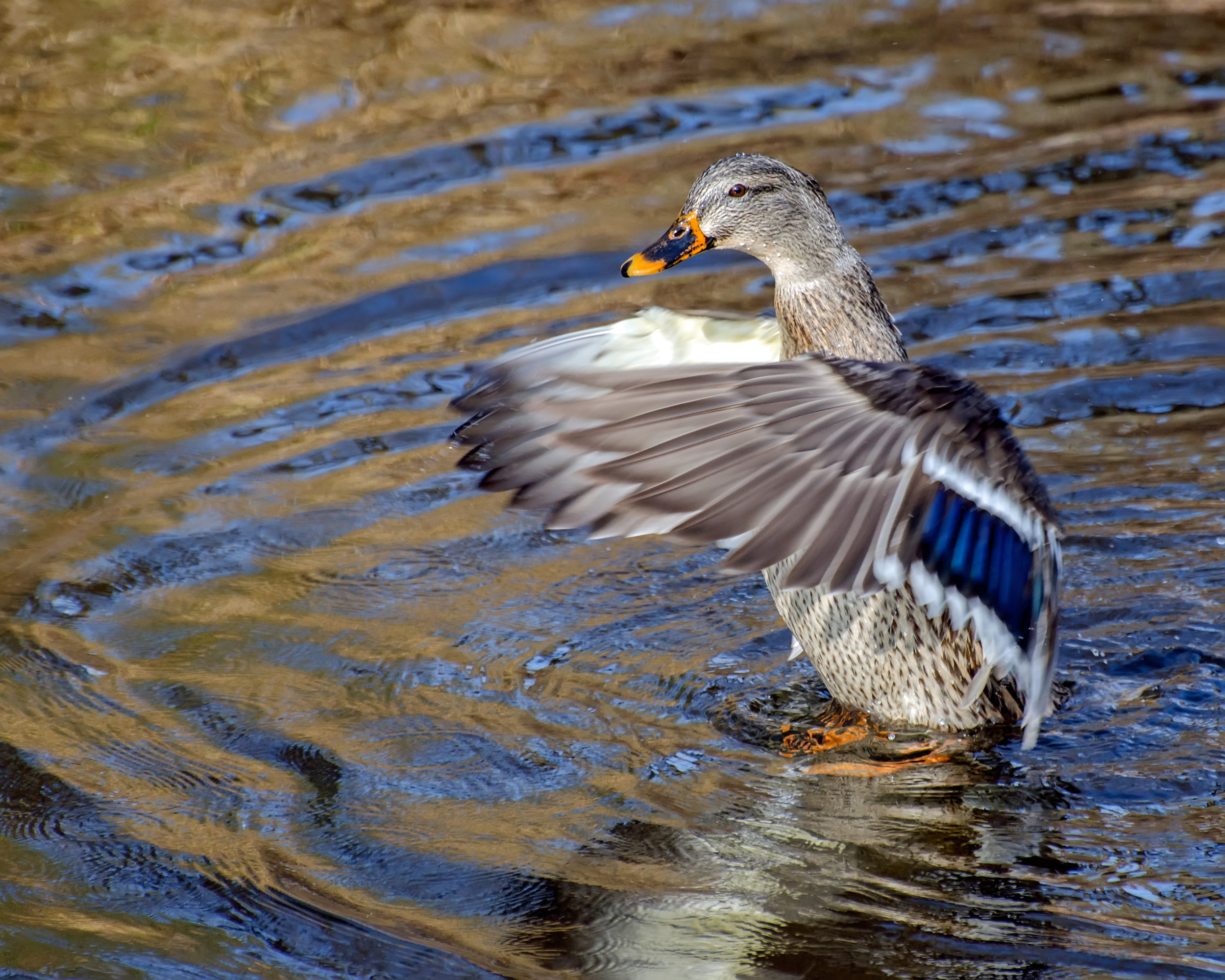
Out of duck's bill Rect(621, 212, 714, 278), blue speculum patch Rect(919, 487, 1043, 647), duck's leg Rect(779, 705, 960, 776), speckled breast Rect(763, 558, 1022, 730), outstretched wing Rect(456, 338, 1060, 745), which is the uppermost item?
duck's bill Rect(621, 212, 714, 278)

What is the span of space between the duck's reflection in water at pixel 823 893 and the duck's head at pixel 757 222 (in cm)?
157

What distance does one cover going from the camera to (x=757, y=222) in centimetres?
488

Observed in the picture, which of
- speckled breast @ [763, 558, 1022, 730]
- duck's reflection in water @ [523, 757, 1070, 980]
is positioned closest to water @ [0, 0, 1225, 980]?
duck's reflection in water @ [523, 757, 1070, 980]

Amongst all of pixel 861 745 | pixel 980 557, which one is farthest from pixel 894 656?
pixel 980 557

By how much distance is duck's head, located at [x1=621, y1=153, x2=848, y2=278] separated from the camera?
15.8 feet

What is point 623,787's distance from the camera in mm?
4250

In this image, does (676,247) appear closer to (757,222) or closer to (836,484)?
(757,222)

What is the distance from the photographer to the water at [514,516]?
151 inches

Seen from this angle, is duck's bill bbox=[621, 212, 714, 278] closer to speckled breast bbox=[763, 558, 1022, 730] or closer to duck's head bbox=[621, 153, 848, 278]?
duck's head bbox=[621, 153, 848, 278]

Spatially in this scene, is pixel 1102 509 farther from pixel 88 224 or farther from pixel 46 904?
pixel 88 224

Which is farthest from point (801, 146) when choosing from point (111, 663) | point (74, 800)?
point (74, 800)

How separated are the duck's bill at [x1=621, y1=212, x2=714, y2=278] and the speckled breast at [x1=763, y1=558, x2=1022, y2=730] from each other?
3.27 feet

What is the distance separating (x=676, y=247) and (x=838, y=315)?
0.57m

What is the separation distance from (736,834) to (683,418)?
1149mm
